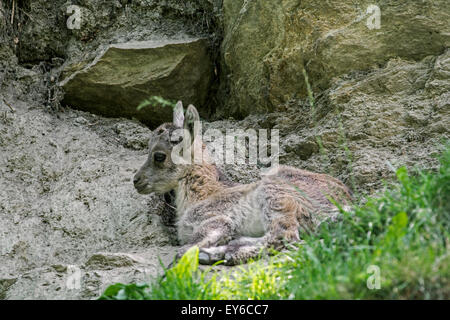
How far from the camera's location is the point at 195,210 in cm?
736

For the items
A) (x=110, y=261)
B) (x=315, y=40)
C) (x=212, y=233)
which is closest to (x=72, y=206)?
(x=110, y=261)

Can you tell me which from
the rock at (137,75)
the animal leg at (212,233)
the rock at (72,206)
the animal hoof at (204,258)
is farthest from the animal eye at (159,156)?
the animal hoof at (204,258)

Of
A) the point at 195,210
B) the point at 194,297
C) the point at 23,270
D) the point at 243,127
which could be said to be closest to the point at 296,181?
the point at 195,210

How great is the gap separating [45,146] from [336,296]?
5.50 m

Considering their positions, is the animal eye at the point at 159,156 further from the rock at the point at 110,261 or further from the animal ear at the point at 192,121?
the rock at the point at 110,261

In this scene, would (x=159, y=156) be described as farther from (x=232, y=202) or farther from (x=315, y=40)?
(x=315, y=40)

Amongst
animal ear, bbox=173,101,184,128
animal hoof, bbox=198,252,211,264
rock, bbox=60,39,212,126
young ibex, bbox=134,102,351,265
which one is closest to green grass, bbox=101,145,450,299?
animal hoof, bbox=198,252,211,264

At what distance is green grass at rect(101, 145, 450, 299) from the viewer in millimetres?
4414

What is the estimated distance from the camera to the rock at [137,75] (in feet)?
29.3

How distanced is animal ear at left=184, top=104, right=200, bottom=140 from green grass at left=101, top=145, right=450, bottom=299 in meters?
2.40

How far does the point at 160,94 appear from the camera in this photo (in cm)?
914

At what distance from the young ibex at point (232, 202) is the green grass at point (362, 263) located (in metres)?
0.76

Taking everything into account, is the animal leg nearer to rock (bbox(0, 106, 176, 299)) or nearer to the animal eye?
rock (bbox(0, 106, 176, 299))
